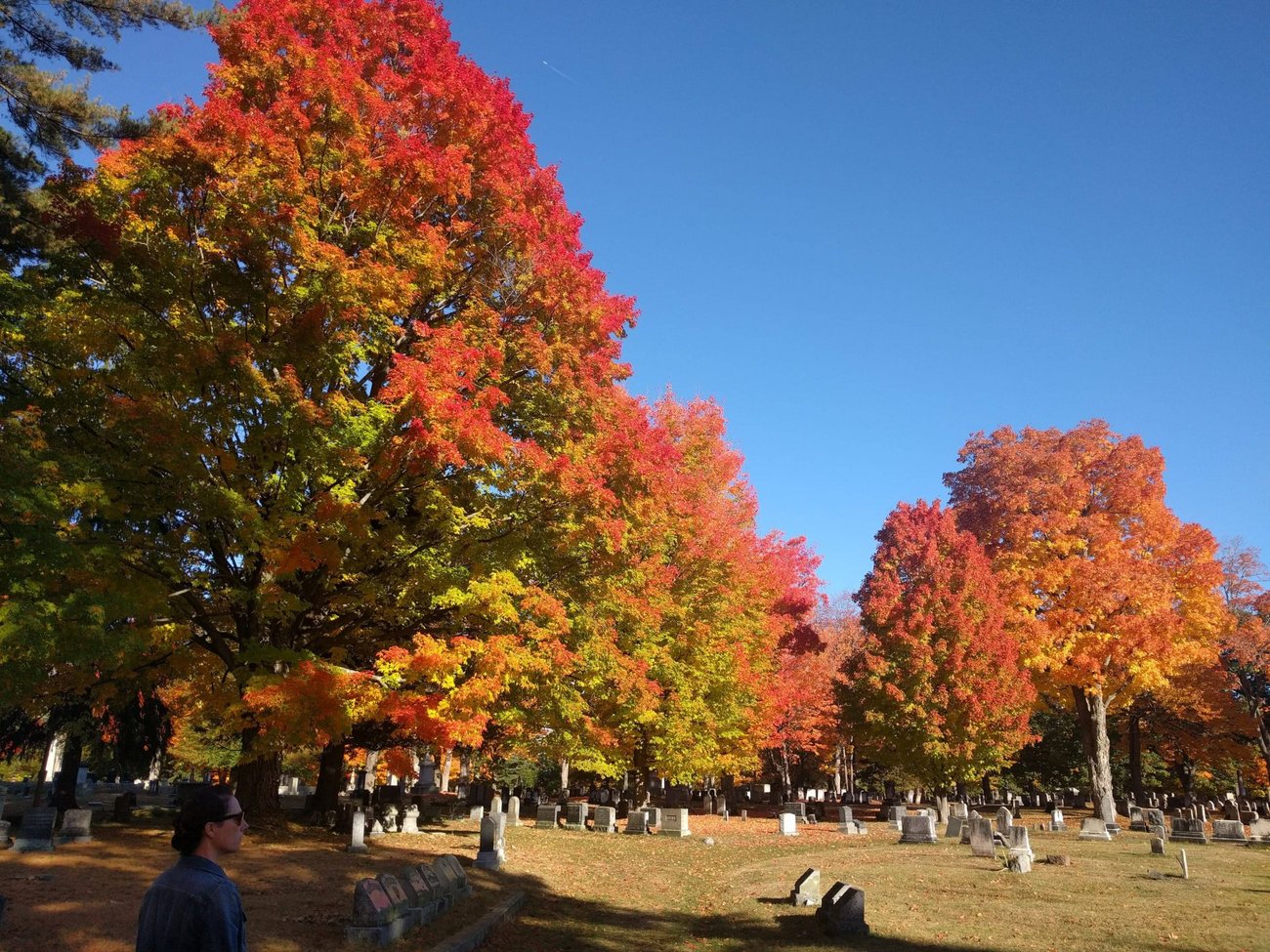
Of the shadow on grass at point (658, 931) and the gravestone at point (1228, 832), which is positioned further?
the gravestone at point (1228, 832)

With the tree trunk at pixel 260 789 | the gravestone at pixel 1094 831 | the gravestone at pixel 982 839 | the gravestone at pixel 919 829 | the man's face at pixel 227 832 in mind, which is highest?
the man's face at pixel 227 832

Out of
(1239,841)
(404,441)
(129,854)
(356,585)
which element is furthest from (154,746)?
(1239,841)

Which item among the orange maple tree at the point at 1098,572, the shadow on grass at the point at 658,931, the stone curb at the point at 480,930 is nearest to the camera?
the stone curb at the point at 480,930

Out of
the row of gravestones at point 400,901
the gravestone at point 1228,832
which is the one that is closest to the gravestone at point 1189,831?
the gravestone at point 1228,832

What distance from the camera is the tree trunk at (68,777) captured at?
68.1 feet

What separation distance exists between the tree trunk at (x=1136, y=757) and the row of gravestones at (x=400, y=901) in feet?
143

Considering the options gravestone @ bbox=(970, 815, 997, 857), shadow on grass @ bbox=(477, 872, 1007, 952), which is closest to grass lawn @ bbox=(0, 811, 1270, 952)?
shadow on grass @ bbox=(477, 872, 1007, 952)

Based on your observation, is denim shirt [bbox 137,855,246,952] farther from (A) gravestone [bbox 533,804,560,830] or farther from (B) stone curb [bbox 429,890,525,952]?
(A) gravestone [bbox 533,804,560,830]

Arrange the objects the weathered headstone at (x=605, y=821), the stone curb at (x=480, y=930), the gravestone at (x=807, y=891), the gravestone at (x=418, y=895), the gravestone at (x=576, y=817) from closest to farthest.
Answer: the stone curb at (x=480, y=930), the gravestone at (x=418, y=895), the gravestone at (x=807, y=891), the weathered headstone at (x=605, y=821), the gravestone at (x=576, y=817)

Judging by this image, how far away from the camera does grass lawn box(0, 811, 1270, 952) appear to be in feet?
31.4

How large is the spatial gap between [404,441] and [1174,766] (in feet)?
191

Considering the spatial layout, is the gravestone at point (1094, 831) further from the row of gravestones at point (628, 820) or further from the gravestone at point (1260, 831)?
the row of gravestones at point (628, 820)

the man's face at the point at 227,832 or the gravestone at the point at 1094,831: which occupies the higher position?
the man's face at the point at 227,832

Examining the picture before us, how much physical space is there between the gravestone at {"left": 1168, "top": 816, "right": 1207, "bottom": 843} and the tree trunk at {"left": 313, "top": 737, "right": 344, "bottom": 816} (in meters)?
27.3
